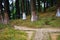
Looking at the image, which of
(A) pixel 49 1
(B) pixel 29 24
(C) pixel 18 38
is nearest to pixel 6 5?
(B) pixel 29 24

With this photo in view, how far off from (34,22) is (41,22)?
85cm

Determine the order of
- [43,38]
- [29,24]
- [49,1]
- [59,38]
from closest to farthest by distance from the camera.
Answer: [43,38] → [59,38] → [29,24] → [49,1]

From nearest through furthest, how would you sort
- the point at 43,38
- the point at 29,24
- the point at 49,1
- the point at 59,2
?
the point at 43,38, the point at 29,24, the point at 59,2, the point at 49,1

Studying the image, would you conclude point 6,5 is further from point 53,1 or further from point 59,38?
point 53,1

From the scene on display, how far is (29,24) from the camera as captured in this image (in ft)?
68.3

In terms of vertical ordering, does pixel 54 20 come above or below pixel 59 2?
below

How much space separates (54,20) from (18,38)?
29.0 ft

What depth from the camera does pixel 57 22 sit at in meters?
20.1

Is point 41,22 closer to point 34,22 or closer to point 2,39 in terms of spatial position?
point 34,22

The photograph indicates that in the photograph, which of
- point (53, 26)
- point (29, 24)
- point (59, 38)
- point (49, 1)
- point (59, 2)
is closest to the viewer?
point (59, 38)

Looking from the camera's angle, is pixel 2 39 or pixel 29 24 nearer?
pixel 2 39

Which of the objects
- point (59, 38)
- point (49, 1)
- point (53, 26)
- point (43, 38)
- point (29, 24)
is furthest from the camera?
point (49, 1)

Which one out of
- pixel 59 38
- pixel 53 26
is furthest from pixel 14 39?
pixel 53 26

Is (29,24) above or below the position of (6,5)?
below
